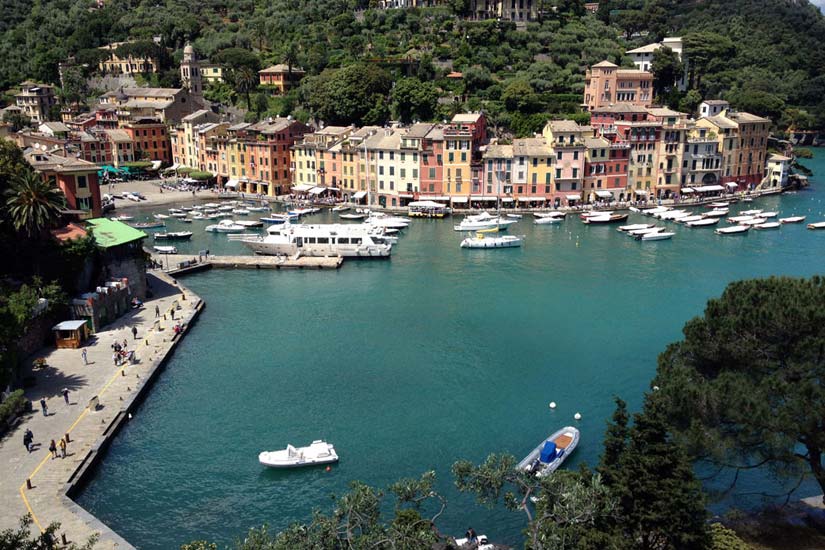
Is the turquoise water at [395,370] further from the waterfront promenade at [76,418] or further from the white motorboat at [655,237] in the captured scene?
the white motorboat at [655,237]

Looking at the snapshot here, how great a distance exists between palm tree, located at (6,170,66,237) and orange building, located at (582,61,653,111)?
69438mm

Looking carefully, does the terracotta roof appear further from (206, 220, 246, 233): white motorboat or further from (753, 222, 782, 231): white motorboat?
(753, 222, 782, 231): white motorboat

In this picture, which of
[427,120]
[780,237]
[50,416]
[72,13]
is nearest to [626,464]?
[50,416]

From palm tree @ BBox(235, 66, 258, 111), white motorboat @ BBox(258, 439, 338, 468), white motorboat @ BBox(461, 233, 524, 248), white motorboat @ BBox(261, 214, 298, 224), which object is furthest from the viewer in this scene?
palm tree @ BBox(235, 66, 258, 111)

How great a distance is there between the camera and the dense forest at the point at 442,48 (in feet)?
305

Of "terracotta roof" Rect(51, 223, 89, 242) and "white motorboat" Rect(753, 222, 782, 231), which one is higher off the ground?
"terracotta roof" Rect(51, 223, 89, 242)

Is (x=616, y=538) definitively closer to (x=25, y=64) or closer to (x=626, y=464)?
(x=626, y=464)

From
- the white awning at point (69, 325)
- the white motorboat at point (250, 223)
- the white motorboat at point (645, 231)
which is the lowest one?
the white motorboat at point (645, 231)

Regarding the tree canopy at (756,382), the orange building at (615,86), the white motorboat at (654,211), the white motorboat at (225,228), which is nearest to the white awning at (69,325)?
the tree canopy at (756,382)

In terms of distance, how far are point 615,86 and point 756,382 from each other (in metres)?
76.0

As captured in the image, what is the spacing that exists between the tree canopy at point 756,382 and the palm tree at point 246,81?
9138 cm

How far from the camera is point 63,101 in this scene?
112688mm

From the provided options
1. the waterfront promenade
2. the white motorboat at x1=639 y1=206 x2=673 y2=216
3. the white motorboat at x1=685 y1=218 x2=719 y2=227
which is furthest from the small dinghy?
the waterfront promenade

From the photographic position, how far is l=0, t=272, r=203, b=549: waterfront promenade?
21.9 meters
